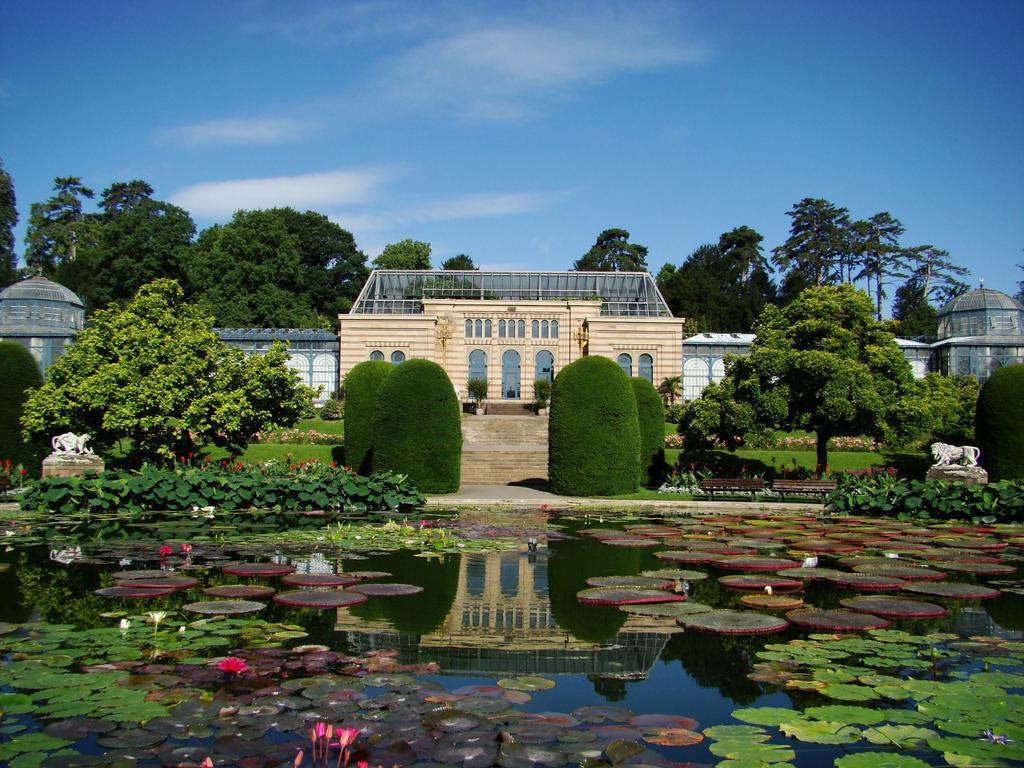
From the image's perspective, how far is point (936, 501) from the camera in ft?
58.3

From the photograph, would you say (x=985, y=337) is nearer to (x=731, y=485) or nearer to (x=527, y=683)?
(x=731, y=485)

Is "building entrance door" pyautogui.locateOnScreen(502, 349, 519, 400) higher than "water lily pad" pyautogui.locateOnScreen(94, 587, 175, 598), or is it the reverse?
"building entrance door" pyautogui.locateOnScreen(502, 349, 519, 400)

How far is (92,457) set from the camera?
746 inches

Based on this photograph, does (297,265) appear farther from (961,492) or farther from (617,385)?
(961,492)

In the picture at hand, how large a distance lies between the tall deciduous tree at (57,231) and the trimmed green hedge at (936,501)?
66237 millimetres

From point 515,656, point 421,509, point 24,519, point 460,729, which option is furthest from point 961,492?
point 24,519

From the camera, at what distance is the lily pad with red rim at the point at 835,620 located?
7949 mm

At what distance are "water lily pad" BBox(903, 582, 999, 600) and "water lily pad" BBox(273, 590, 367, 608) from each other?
6.04 m

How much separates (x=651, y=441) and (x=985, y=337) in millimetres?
27813

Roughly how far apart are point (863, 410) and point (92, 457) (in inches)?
748

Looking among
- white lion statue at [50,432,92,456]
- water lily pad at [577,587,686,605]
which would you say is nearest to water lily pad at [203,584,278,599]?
water lily pad at [577,587,686,605]

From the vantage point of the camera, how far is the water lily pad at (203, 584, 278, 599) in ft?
29.3

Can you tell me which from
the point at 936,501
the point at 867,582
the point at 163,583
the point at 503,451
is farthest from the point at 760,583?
the point at 503,451

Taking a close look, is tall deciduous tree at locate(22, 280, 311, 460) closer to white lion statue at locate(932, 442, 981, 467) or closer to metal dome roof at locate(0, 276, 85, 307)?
white lion statue at locate(932, 442, 981, 467)
